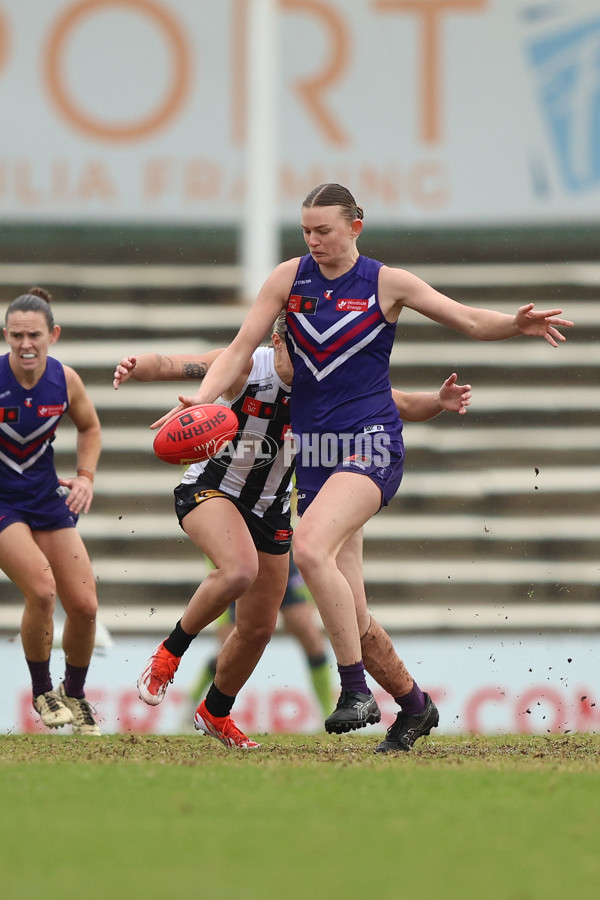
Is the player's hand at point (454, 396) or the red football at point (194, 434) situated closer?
the red football at point (194, 434)

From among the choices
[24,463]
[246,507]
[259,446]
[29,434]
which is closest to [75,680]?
[24,463]

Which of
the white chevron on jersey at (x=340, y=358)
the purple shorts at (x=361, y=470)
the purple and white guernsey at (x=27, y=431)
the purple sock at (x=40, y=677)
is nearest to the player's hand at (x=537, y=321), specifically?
the white chevron on jersey at (x=340, y=358)

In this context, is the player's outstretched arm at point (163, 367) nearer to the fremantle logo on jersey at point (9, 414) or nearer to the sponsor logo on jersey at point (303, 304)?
the sponsor logo on jersey at point (303, 304)

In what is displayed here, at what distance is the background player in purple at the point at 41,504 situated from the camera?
267 inches

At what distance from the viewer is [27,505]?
6867 millimetres

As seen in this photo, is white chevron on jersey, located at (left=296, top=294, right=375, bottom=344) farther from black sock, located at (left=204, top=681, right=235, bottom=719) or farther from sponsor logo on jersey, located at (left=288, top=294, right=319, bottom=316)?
black sock, located at (left=204, top=681, right=235, bottom=719)

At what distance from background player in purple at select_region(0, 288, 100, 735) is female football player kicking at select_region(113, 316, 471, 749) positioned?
1017mm

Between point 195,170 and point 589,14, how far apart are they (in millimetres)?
3516

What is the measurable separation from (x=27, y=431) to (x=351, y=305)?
2.05 meters

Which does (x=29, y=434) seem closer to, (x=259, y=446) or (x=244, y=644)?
(x=259, y=446)

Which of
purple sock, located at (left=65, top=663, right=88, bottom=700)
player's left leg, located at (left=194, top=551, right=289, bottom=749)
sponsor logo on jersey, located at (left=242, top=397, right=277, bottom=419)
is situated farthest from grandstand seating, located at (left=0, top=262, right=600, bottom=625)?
sponsor logo on jersey, located at (left=242, top=397, right=277, bottom=419)

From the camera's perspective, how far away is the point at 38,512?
22.6ft

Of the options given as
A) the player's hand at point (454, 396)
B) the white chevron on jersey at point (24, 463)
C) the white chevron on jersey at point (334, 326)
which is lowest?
the white chevron on jersey at point (24, 463)

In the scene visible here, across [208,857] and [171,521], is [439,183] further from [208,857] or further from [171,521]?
[208,857]
